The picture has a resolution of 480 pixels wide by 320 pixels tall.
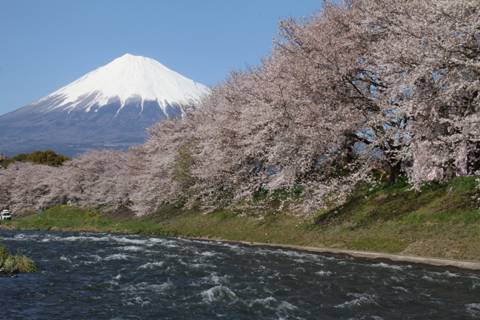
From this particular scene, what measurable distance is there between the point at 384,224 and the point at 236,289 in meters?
11.1

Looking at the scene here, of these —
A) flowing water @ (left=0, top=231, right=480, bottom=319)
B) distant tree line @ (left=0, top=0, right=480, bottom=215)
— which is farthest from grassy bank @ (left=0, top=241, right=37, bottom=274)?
distant tree line @ (left=0, top=0, right=480, bottom=215)

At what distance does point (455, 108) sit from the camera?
1906cm

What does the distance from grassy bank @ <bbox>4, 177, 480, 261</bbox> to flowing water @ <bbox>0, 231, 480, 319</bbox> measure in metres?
2.46

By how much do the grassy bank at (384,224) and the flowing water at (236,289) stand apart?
246 centimetres

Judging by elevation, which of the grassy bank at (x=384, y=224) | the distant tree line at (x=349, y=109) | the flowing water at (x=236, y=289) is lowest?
the flowing water at (x=236, y=289)

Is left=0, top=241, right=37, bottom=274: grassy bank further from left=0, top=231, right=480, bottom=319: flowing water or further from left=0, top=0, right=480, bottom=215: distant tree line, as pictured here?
left=0, top=0, right=480, bottom=215: distant tree line

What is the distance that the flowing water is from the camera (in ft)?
37.3

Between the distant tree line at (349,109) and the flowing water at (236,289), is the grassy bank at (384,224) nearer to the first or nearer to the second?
the distant tree line at (349,109)

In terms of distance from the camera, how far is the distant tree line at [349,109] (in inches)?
669

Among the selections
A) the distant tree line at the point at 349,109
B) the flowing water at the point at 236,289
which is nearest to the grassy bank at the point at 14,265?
the flowing water at the point at 236,289

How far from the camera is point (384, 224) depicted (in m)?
21.5

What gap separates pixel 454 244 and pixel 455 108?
661cm

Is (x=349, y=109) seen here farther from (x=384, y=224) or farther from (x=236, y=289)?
(x=236, y=289)

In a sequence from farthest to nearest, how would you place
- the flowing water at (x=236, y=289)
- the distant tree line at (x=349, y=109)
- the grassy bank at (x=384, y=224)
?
1. the grassy bank at (x=384, y=224)
2. the distant tree line at (x=349, y=109)
3. the flowing water at (x=236, y=289)
